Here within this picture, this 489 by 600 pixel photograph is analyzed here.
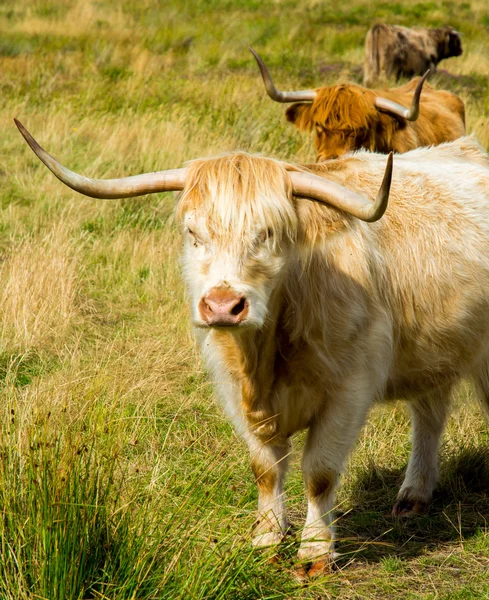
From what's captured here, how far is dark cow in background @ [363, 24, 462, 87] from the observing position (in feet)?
43.3

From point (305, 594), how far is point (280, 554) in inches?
10.5

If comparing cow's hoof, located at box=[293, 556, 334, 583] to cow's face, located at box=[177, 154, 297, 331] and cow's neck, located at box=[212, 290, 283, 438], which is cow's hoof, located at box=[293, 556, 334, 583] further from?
cow's face, located at box=[177, 154, 297, 331]

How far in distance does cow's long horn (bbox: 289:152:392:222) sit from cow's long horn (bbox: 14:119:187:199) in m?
0.41

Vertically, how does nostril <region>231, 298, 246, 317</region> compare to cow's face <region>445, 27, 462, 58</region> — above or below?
below

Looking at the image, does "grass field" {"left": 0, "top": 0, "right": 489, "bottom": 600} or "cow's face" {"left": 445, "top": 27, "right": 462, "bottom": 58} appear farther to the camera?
"cow's face" {"left": 445, "top": 27, "right": 462, "bottom": 58}

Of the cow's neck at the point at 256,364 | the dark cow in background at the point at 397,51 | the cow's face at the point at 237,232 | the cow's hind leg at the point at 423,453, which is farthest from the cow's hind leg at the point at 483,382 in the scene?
the dark cow in background at the point at 397,51

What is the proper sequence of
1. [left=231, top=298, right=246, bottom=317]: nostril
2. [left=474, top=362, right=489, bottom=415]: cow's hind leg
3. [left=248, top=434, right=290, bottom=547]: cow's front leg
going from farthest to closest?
[left=474, top=362, right=489, bottom=415]: cow's hind leg < [left=248, top=434, right=290, bottom=547]: cow's front leg < [left=231, top=298, right=246, bottom=317]: nostril

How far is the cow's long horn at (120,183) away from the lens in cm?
296

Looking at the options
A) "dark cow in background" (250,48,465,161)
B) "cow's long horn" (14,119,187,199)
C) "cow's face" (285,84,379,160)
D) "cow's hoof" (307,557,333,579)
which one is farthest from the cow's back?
"cow's face" (285,84,379,160)

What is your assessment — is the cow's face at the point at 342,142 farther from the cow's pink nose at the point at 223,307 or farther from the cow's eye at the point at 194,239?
the cow's pink nose at the point at 223,307

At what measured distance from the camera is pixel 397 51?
1323 cm

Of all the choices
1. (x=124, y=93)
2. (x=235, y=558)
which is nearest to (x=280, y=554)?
(x=235, y=558)

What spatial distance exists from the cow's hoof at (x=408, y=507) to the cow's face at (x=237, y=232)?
142 centimetres

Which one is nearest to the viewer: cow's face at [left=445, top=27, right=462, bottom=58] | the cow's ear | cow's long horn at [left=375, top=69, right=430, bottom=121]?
cow's long horn at [left=375, top=69, right=430, bottom=121]
